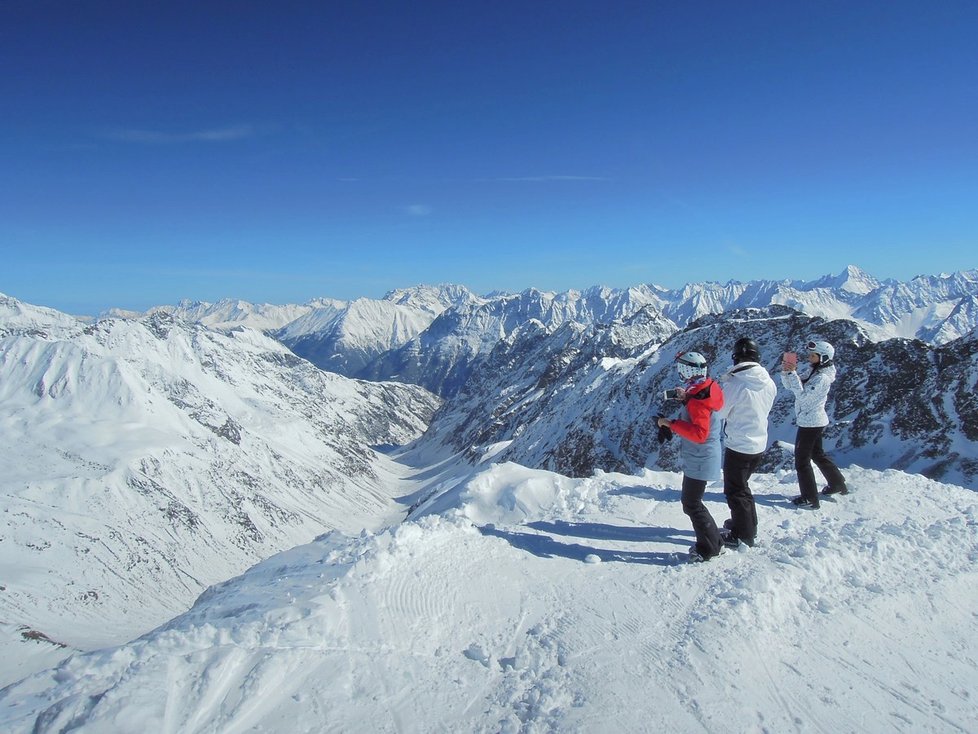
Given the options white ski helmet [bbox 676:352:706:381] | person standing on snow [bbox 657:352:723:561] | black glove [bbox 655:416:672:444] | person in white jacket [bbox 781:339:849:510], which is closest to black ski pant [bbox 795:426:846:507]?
person in white jacket [bbox 781:339:849:510]

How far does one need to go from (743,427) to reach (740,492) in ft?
4.24

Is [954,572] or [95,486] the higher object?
[954,572]

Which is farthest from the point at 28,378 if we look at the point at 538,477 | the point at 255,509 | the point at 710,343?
the point at 538,477

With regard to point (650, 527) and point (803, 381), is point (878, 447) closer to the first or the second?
point (803, 381)

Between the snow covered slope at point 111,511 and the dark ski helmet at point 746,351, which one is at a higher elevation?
the dark ski helmet at point 746,351

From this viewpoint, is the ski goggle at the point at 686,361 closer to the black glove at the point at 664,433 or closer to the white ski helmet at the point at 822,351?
the black glove at the point at 664,433

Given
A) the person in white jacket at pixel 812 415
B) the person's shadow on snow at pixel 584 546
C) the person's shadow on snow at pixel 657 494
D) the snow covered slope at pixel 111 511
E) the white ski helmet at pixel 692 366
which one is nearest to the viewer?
the white ski helmet at pixel 692 366

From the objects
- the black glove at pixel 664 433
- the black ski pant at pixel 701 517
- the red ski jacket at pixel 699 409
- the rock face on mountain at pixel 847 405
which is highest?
the red ski jacket at pixel 699 409

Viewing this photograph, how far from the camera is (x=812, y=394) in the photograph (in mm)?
11797

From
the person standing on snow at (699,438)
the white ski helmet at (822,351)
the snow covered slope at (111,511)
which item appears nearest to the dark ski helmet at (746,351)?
the person standing on snow at (699,438)

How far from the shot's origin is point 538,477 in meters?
13.7

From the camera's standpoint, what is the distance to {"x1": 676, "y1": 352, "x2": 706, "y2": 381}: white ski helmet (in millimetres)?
8672

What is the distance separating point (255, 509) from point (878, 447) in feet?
585

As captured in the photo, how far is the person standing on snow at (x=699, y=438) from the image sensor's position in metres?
8.53
